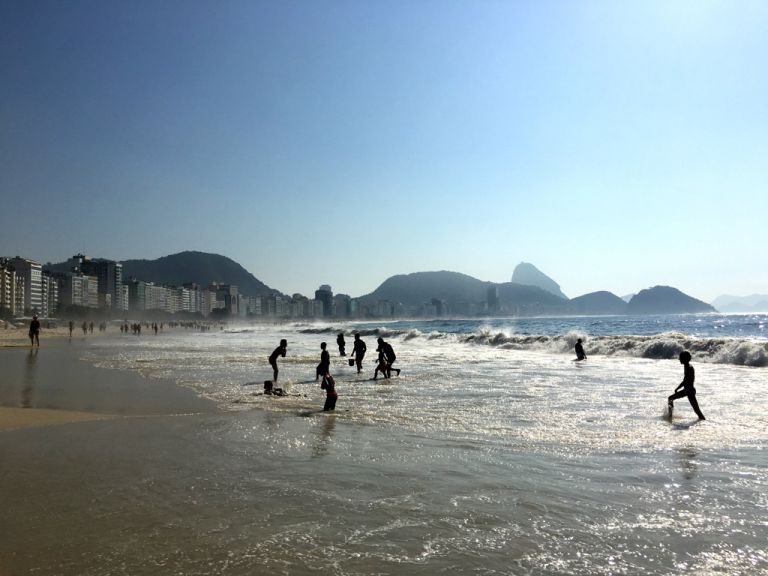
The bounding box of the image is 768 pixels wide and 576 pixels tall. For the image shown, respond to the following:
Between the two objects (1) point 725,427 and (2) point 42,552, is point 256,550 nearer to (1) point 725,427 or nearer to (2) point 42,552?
(2) point 42,552

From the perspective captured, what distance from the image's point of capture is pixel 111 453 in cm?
872

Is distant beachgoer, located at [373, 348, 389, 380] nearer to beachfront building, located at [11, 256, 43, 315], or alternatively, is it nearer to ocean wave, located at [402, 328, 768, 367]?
ocean wave, located at [402, 328, 768, 367]

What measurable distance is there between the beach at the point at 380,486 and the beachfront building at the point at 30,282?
192 m

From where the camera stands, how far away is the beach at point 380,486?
492 cm

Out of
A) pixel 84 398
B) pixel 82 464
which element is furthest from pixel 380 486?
pixel 84 398

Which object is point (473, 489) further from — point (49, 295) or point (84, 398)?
point (49, 295)

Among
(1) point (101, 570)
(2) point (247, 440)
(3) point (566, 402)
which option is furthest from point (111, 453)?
(3) point (566, 402)

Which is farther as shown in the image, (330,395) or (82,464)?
(330,395)

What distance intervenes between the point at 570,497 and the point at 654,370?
21.4 metres

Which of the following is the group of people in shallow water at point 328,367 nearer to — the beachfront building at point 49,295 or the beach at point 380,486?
the beach at point 380,486

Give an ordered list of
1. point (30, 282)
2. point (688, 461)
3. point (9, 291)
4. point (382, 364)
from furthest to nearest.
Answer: point (30, 282)
point (9, 291)
point (382, 364)
point (688, 461)

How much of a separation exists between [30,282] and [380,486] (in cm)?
20595

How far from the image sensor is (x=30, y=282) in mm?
175875

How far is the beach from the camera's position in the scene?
194 inches
